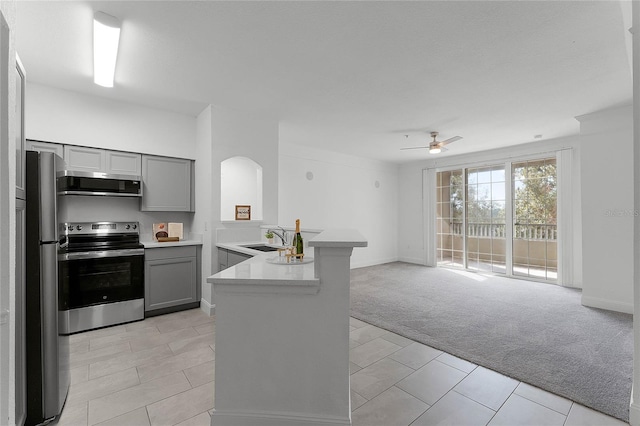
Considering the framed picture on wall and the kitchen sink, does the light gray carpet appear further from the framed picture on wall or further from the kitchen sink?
the framed picture on wall

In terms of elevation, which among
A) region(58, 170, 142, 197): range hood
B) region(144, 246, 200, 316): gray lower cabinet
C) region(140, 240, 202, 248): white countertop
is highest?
region(58, 170, 142, 197): range hood

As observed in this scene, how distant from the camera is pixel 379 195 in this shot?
736 cm

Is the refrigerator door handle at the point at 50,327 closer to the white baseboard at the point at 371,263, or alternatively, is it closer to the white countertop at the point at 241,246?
the white countertop at the point at 241,246

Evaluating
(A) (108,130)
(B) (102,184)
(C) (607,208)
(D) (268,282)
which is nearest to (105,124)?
(A) (108,130)

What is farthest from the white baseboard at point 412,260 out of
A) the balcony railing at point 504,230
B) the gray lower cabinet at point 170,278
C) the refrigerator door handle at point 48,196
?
the refrigerator door handle at point 48,196

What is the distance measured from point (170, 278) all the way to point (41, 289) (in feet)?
6.46

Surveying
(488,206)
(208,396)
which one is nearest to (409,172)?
(488,206)

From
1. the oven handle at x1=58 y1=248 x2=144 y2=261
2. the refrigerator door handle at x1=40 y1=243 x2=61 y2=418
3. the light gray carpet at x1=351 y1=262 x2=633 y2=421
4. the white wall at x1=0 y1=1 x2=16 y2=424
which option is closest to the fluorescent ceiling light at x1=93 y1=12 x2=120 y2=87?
A: the white wall at x1=0 y1=1 x2=16 y2=424

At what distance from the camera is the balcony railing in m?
5.33

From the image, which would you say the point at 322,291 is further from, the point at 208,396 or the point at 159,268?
the point at 159,268

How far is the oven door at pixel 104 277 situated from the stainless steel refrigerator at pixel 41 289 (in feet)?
4.84

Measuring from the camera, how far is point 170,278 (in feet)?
11.8

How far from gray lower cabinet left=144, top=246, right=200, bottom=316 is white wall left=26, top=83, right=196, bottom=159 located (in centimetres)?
135

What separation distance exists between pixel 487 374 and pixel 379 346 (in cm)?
91
